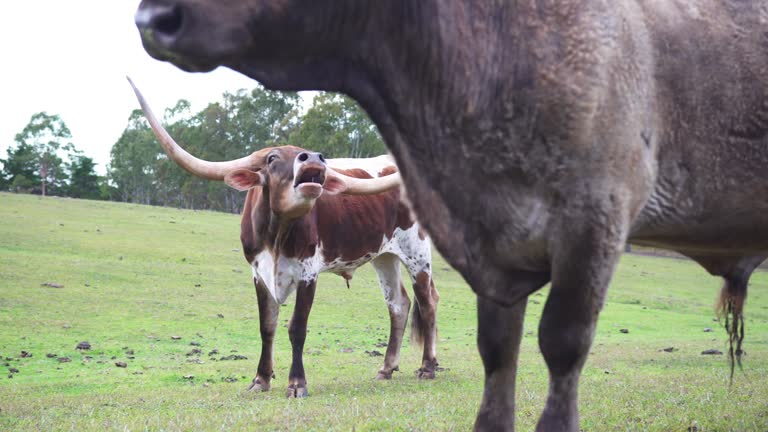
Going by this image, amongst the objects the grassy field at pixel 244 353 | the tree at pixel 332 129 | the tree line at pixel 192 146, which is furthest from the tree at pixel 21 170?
the grassy field at pixel 244 353

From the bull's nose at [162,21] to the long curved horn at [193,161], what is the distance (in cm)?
179

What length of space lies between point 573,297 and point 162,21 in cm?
163

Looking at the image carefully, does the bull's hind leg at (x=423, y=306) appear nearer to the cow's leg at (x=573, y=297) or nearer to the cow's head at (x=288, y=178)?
the cow's head at (x=288, y=178)

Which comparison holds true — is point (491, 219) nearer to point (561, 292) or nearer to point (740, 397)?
point (561, 292)

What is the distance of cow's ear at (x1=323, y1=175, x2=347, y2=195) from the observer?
7723 millimetres

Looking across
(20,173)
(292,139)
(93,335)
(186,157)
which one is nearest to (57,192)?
(20,173)

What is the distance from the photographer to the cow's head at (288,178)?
292 inches

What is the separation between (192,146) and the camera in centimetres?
6266

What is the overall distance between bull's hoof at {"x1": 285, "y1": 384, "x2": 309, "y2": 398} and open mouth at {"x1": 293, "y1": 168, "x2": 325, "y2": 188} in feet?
5.87

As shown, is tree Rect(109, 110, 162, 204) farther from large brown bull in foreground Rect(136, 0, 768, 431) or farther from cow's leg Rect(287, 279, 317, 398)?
large brown bull in foreground Rect(136, 0, 768, 431)

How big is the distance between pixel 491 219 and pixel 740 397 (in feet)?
13.0

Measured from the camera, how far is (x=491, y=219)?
Answer: 2990 mm

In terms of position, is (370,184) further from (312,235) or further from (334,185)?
(312,235)

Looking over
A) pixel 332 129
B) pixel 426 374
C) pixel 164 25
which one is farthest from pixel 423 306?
pixel 332 129
